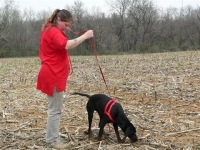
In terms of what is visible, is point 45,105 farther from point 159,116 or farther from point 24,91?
point 159,116

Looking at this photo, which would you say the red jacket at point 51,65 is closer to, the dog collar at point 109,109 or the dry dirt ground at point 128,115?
the dog collar at point 109,109

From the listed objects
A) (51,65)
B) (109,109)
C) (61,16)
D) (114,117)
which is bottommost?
(114,117)

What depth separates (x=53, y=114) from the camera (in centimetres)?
501

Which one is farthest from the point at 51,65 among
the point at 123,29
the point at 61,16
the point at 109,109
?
the point at 123,29

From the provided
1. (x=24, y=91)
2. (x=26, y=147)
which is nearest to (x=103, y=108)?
(x=26, y=147)

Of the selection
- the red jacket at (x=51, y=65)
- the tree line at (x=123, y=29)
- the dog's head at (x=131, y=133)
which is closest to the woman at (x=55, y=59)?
the red jacket at (x=51, y=65)

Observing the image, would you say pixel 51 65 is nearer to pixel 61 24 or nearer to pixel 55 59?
pixel 55 59

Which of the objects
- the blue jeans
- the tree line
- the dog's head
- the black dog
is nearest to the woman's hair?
the blue jeans

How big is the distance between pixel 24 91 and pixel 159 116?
5.19 meters

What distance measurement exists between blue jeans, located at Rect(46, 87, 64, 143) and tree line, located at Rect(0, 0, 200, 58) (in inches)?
1780

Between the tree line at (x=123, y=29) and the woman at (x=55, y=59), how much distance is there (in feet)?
149

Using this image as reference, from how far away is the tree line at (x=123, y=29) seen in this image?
5206 cm

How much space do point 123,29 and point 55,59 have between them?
54553 millimetres

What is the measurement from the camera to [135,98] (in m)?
8.81
